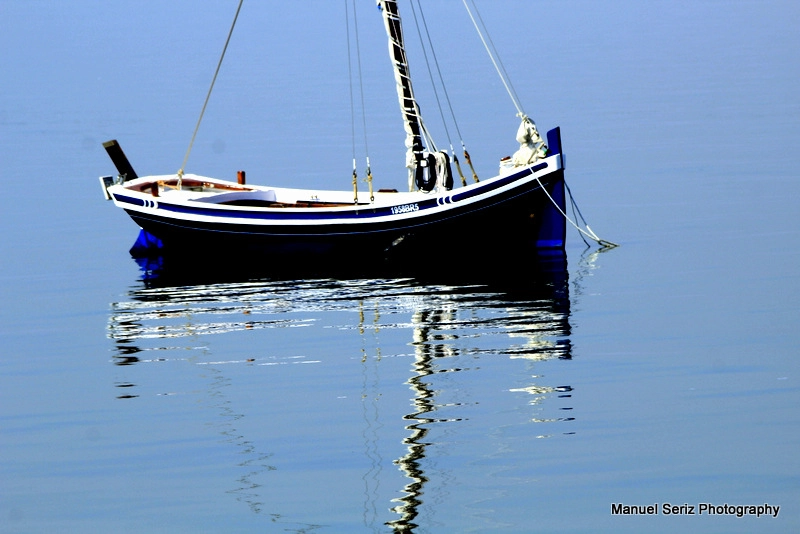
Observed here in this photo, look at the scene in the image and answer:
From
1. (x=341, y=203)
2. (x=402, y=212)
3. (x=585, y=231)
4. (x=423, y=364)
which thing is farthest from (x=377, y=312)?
(x=585, y=231)

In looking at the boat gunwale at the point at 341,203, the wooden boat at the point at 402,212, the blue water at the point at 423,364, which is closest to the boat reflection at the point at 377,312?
the blue water at the point at 423,364

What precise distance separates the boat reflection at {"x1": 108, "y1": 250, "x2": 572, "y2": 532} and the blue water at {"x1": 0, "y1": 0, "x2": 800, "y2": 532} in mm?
95

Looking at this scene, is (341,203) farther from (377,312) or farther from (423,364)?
(423,364)

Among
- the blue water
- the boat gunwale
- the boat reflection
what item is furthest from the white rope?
the boat reflection

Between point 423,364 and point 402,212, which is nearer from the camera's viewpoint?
point 423,364

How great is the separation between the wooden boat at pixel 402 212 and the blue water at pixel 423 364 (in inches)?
38.7

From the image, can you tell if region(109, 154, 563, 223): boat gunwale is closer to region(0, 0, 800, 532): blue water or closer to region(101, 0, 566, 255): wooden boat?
region(101, 0, 566, 255): wooden boat

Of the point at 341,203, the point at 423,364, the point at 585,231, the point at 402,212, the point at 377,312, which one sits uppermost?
the point at 341,203

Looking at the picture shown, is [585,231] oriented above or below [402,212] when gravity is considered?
below

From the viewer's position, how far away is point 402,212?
110 ft

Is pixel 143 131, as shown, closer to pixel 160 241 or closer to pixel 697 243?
pixel 160 241

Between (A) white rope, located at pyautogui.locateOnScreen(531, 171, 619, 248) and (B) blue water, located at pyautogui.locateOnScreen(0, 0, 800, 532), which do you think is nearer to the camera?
(B) blue water, located at pyautogui.locateOnScreen(0, 0, 800, 532)

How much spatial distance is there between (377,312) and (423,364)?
4.87m

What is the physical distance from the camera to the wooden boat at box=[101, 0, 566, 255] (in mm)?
33344
